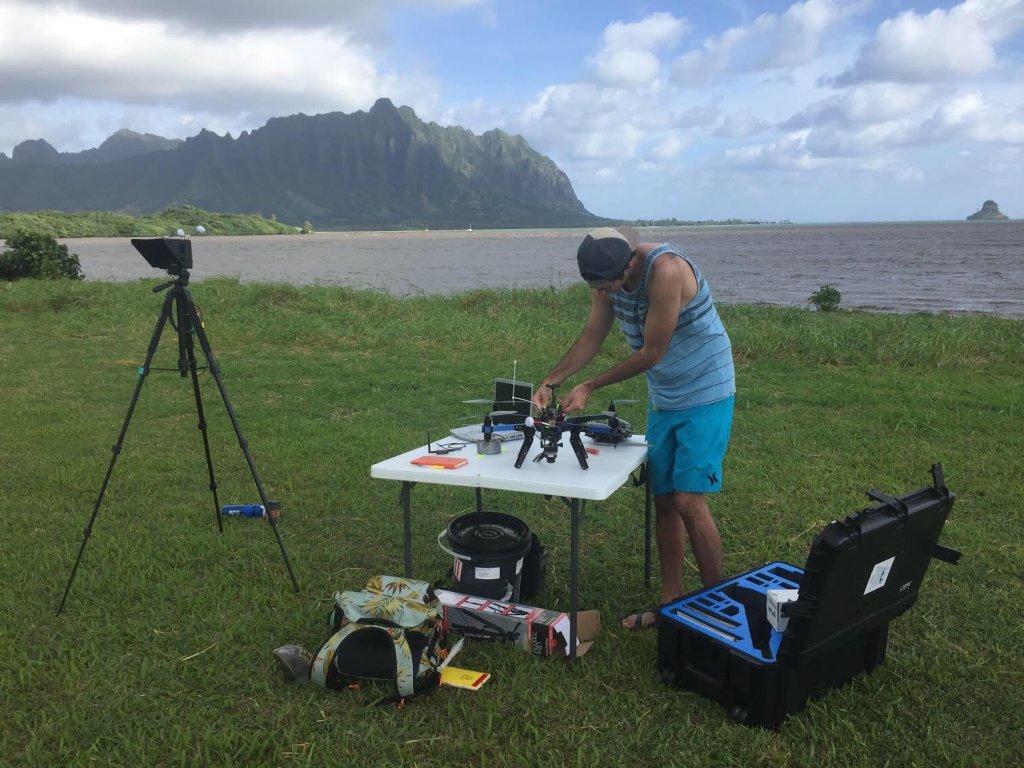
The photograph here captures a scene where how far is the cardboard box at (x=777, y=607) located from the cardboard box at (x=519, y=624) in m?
0.86

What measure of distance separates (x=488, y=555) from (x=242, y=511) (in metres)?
2.12

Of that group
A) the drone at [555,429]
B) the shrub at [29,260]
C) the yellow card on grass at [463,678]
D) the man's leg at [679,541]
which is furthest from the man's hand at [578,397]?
the shrub at [29,260]

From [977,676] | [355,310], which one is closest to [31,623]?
[977,676]

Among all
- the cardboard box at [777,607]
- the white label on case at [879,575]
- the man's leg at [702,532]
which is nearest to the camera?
the white label on case at [879,575]

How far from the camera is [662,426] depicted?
11.2ft

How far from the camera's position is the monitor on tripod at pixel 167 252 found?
342 cm

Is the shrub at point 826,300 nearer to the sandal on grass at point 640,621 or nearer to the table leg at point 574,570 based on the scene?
the sandal on grass at point 640,621

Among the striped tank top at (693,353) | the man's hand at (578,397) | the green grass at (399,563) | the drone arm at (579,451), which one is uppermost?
the striped tank top at (693,353)

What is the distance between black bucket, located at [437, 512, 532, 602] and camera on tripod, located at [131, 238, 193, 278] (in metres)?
1.81

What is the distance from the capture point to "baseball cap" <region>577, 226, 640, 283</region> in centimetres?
298

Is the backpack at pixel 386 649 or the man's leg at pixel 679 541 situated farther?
the man's leg at pixel 679 541

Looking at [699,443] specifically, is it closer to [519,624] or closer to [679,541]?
[679,541]

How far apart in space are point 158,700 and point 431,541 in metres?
1.89

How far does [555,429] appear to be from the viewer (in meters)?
3.29
